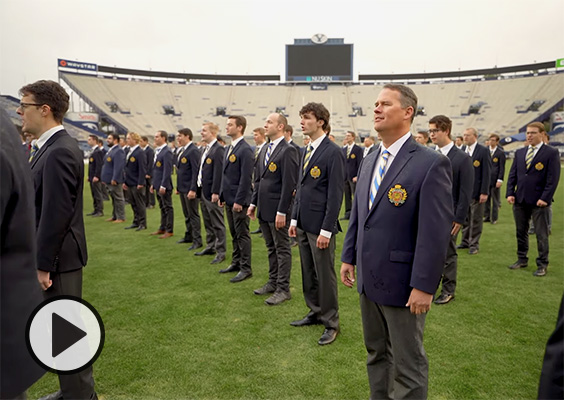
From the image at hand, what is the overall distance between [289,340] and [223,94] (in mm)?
54317

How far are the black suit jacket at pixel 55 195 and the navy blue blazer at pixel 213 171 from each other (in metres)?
3.81

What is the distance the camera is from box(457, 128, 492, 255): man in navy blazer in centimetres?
638

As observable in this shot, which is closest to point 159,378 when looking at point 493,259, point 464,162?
point 464,162

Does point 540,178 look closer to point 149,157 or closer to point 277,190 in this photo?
point 277,190

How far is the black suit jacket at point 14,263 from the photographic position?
1.22 meters

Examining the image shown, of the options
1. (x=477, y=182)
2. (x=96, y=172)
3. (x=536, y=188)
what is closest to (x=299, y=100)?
(x=96, y=172)

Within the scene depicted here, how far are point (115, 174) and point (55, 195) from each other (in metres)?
7.85

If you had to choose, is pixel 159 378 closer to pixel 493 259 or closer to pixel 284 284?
pixel 284 284

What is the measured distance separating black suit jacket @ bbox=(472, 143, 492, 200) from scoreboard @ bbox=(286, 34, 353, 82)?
1804 inches

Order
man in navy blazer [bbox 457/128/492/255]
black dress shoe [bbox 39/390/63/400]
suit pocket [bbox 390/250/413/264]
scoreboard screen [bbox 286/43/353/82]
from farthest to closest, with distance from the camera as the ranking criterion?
scoreboard screen [bbox 286/43/353/82] < man in navy blazer [bbox 457/128/492/255] < black dress shoe [bbox 39/390/63/400] < suit pocket [bbox 390/250/413/264]

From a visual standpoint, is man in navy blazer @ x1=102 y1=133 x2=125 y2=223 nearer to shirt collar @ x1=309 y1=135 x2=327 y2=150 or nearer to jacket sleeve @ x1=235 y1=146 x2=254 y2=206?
jacket sleeve @ x1=235 y1=146 x2=254 y2=206

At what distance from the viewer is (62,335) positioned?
1.88 meters

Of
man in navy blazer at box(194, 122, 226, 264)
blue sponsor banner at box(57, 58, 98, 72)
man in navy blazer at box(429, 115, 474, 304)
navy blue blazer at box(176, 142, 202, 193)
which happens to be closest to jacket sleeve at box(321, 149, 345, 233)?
man in navy blazer at box(429, 115, 474, 304)

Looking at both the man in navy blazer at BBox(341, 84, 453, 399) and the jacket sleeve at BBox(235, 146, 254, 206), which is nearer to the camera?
the man in navy blazer at BBox(341, 84, 453, 399)
